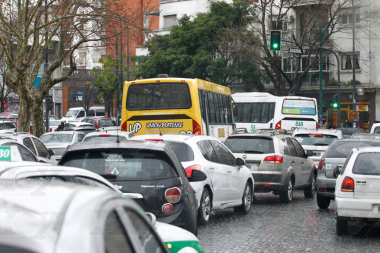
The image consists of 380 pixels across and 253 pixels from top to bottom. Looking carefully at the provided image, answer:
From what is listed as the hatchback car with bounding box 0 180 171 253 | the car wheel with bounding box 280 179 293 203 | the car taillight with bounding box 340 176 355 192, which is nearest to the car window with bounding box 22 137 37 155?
the car wheel with bounding box 280 179 293 203

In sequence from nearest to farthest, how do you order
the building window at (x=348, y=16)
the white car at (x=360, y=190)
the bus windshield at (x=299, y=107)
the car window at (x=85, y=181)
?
the car window at (x=85, y=181) < the white car at (x=360, y=190) < the bus windshield at (x=299, y=107) < the building window at (x=348, y=16)

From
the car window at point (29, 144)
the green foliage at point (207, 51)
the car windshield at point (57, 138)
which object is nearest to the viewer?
the car window at point (29, 144)

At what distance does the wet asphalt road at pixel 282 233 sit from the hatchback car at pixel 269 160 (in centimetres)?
65

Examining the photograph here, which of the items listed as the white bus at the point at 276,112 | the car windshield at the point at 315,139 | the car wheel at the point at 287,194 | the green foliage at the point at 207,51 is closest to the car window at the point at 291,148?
the car wheel at the point at 287,194

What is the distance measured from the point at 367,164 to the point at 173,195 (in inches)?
147

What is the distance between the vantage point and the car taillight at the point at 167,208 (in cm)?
664

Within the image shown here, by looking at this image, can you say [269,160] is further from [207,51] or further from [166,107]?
[207,51]

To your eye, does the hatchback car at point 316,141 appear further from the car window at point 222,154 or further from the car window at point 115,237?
the car window at point 115,237

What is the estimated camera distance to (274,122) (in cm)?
3538

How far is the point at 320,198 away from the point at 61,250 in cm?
1078

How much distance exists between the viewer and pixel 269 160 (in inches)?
518

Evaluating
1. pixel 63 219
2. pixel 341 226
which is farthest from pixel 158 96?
pixel 63 219

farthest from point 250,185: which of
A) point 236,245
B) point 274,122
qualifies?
point 274,122

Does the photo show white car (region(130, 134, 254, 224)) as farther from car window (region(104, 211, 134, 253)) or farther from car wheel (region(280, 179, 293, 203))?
car window (region(104, 211, 134, 253))
